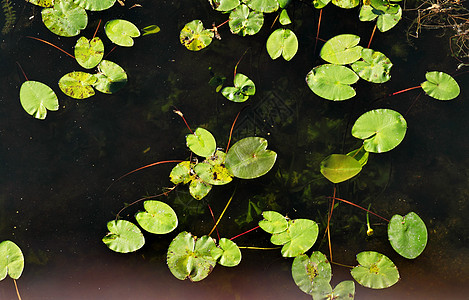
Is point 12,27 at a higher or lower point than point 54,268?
higher

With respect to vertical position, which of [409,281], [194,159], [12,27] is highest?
[12,27]

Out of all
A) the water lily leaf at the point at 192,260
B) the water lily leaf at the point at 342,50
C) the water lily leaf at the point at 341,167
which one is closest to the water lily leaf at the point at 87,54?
the water lily leaf at the point at 192,260

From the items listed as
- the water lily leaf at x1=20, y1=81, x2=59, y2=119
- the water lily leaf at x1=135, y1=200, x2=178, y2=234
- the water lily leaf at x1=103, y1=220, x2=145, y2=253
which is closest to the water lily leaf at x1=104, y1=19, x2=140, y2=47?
the water lily leaf at x1=20, y1=81, x2=59, y2=119

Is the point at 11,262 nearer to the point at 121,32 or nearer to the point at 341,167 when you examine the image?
the point at 121,32

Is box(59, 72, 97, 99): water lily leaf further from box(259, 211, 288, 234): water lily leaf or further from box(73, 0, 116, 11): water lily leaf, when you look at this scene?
box(259, 211, 288, 234): water lily leaf

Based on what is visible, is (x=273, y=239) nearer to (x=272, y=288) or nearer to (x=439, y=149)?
(x=272, y=288)

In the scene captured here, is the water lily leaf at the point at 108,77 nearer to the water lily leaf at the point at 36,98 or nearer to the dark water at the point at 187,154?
the dark water at the point at 187,154

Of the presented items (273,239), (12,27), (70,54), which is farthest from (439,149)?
(12,27)
